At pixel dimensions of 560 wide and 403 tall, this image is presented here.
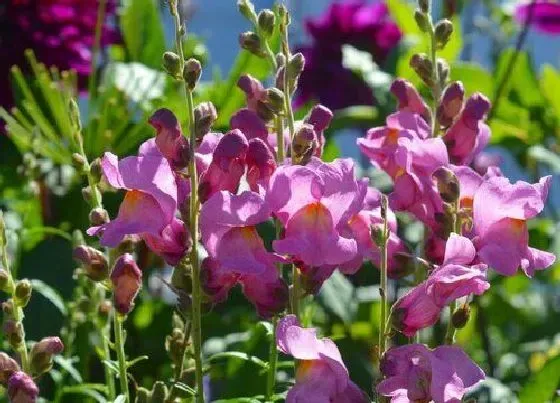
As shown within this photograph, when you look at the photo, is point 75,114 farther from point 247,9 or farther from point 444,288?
point 444,288

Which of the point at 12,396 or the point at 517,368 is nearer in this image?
the point at 12,396

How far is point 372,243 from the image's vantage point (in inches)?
27.4

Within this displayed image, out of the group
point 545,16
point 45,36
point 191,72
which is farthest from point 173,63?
point 545,16

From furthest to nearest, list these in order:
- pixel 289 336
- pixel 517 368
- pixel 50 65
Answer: pixel 517 368
pixel 50 65
pixel 289 336

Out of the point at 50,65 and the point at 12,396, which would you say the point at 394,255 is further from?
the point at 50,65

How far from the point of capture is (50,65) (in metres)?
1.25

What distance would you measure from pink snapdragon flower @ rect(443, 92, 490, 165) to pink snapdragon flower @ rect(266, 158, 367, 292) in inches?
6.3

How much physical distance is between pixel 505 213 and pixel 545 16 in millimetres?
936

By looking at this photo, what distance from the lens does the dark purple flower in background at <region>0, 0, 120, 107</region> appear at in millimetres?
1248

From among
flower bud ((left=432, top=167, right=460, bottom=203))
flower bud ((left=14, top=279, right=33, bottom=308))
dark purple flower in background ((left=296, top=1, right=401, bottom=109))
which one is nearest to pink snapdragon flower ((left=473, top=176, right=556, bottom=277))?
flower bud ((left=432, top=167, right=460, bottom=203))

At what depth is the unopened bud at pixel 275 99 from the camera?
0.65 metres

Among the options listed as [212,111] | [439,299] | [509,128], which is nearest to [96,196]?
[212,111]

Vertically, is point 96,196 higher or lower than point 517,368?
higher

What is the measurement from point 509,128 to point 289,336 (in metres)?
0.79
